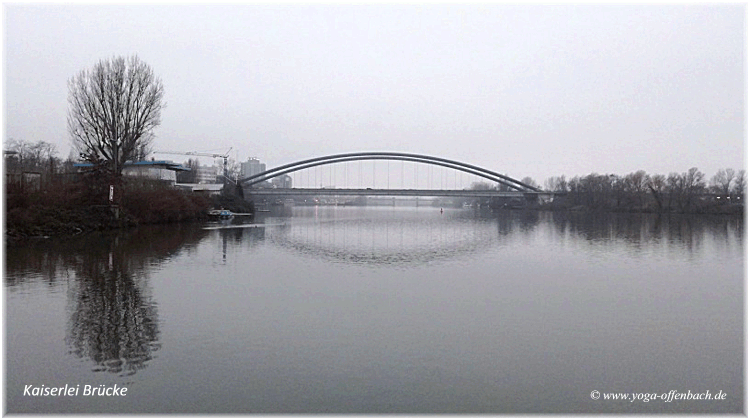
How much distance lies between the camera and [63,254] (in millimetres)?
14836

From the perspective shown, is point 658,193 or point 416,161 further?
point 416,161

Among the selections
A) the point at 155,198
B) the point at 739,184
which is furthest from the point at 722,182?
the point at 155,198

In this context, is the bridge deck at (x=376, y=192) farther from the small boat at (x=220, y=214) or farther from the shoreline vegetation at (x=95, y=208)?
the small boat at (x=220, y=214)

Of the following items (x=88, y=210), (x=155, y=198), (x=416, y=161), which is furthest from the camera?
(x=416, y=161)

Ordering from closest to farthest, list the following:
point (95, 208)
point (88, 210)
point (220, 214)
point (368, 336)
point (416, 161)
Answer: point (368, 336), point (88, 210), point (95, 208), point (220, 214), point (416, 161)

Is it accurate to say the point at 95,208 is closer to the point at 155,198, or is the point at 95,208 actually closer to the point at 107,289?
the point at 155,198

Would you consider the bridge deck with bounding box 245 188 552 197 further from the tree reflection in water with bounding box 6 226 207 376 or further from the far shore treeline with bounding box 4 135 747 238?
the tree reflection in water with bounding box 6 226 207 376

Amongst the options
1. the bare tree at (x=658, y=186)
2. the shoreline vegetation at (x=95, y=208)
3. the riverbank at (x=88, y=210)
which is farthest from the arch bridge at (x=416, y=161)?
the riverbank at (x=88, y=210)

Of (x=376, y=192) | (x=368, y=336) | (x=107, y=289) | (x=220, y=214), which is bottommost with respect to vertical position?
(x=368, y=336)

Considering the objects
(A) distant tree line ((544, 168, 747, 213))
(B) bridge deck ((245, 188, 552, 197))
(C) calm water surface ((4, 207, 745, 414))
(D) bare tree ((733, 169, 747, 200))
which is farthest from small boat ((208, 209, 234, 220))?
(D) bare tree ((733, 169, 747, 200))

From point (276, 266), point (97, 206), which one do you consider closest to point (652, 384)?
point (276, 266)

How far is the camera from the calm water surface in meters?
5.04

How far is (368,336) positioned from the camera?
23.0 feet

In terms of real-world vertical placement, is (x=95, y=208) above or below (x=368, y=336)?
above
